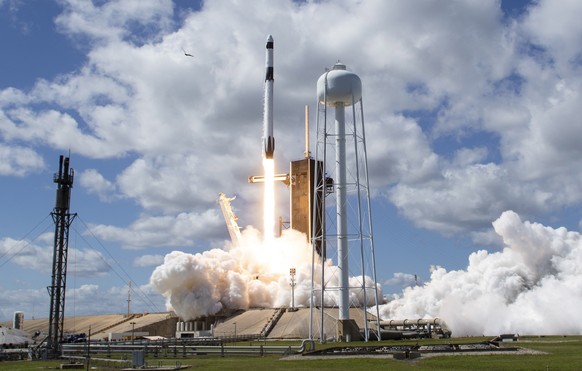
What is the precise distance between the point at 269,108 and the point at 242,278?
90.3 ft

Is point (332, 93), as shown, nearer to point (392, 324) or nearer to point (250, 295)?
point (392, 324)

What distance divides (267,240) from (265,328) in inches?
1009

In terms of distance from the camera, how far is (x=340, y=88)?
60531 millimetres

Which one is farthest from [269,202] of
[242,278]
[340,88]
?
[340,88]

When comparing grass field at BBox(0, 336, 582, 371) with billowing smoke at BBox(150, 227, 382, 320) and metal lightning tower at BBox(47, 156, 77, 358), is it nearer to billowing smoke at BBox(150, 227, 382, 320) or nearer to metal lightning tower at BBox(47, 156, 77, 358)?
metal lightning tower at BBox(47, 156, 77, 358)

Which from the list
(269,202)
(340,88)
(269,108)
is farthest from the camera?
(269,202)

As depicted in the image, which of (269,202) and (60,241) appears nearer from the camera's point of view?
(60,241)

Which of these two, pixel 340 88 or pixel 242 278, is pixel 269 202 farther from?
pixel 340 88

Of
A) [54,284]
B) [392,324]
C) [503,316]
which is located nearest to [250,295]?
[392,324]

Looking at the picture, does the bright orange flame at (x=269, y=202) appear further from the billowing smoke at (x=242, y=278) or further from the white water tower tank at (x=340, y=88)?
the white water tower tank at (x=340, y=88)

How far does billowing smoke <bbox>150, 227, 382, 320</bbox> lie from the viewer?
3629 inches

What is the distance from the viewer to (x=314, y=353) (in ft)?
127

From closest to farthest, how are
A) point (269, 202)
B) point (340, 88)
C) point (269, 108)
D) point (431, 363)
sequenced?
point (431, 363) → point (340, 88) → point (269, 108) → point (269, 202)

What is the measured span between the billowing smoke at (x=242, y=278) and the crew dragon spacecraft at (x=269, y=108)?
64.6 ft
